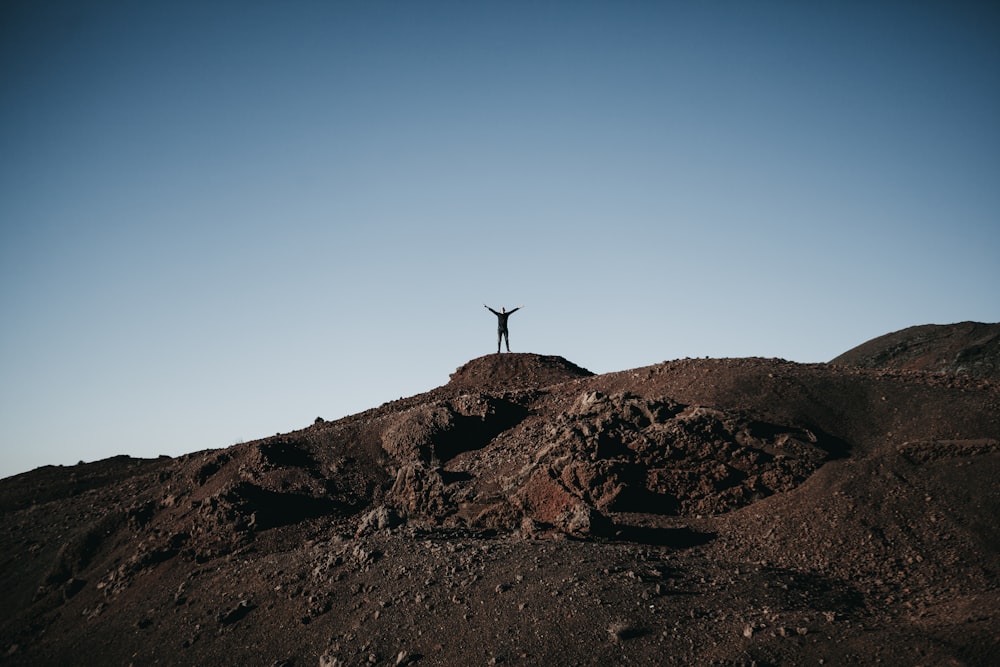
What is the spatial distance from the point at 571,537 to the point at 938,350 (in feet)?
108

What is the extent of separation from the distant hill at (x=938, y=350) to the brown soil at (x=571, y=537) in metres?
18.5

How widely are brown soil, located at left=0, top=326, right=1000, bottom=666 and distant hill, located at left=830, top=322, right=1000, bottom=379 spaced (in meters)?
18.5

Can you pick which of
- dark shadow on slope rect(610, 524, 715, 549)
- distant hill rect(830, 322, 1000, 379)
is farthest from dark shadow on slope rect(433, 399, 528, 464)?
distant hill rect(830, 322, 1000, 379)

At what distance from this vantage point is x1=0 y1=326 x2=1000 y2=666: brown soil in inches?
422

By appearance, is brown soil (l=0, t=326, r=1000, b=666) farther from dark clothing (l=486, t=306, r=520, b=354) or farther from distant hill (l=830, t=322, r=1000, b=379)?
distant hill (l=830, t=322, r=1000, b=379)

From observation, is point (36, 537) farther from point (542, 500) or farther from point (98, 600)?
point (542, 500)

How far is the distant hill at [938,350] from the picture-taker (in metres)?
32.8

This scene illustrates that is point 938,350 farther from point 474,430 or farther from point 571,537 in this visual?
point 571,537

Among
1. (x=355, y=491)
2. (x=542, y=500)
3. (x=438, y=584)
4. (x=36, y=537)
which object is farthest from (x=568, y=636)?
(x=36, y=537)

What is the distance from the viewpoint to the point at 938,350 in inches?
1460

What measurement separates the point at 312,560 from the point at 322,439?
23.1 feet

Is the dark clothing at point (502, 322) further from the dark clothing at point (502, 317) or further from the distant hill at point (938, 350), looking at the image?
the distant hill at point (938, 350)

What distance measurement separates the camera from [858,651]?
931cm

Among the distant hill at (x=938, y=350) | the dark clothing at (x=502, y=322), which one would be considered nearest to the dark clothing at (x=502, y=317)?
the dark clothing at (x=502, y=322)
